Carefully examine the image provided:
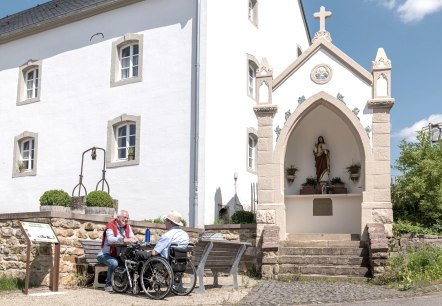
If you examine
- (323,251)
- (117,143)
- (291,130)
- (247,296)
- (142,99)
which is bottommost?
(247,296)

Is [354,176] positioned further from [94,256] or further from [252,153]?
[94,256]

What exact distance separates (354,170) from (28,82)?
12.1 metres

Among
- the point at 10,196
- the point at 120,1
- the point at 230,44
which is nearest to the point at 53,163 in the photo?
the point at 10,196

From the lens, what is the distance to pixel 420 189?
49.6 feet

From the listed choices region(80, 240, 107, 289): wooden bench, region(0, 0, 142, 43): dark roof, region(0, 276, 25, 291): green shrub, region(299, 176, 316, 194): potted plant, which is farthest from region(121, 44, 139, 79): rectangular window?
region(0, 276, 25, 291): green shrub

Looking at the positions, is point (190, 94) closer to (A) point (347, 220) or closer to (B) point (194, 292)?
(A) point (347, 220)

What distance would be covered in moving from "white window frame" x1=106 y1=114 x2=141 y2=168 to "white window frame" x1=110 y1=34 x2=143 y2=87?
45.7 inches

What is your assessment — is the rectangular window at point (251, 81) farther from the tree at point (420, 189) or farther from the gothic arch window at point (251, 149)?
the tree at point (420, 189)

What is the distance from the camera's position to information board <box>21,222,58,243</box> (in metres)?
9.12

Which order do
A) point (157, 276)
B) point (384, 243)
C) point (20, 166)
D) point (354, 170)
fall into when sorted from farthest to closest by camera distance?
point (20, 166) → point (354, 170) → point (384, 243) → point (157, 276)

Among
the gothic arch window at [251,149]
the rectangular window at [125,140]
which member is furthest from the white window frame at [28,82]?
the gothic arch window at [251,149]

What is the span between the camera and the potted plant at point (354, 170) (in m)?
14.7

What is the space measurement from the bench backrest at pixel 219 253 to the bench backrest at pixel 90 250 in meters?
1.97

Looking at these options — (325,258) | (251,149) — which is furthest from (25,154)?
(325,258)
